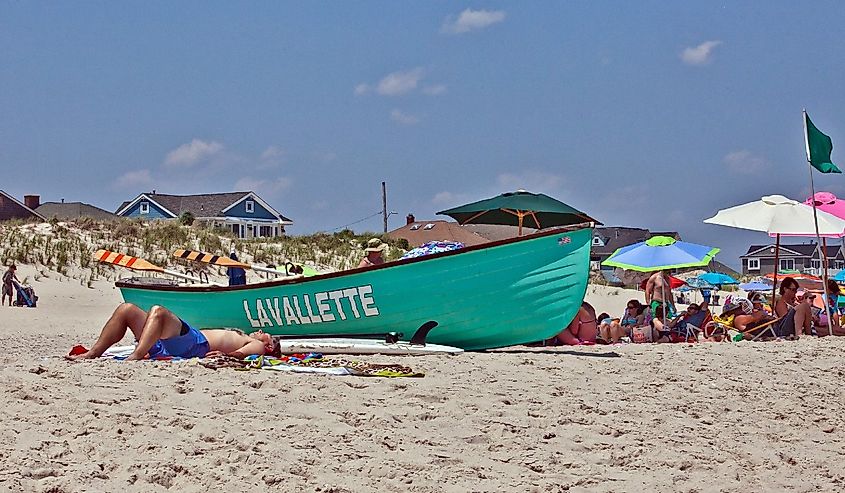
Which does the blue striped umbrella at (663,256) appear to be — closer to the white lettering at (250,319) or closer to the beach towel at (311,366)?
the white lettering at (250,319)

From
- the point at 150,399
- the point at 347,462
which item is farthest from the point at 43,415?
the point at 347,462

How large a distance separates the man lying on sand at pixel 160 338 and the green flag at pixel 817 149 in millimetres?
7213

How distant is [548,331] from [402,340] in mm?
1267

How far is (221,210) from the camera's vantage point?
52.3 m

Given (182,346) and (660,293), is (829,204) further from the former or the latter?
(182,346)

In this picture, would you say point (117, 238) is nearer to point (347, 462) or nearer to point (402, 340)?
point (402, 340)

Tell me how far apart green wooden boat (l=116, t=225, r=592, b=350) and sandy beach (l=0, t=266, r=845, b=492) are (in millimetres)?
1447

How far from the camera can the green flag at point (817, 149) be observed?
38.4 ft

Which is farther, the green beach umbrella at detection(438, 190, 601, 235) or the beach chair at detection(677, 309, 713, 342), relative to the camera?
the beach chair at detection(677, 309, 713, 342)

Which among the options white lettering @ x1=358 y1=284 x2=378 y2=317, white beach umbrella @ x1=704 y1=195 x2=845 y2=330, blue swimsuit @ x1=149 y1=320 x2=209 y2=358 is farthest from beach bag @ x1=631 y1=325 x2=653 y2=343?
blue swimsuit @ x1=149 y1=320 x2=209 y2=358

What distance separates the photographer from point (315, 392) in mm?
5688

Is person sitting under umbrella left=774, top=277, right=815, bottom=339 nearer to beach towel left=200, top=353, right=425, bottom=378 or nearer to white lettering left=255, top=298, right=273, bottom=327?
white lettering left=255, top=298, right=273, bottom=327

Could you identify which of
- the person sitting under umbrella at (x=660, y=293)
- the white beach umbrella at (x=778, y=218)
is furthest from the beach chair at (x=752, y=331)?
the white beach umbrella at (x=778, y=218)

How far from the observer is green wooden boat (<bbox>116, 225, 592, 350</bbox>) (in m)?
8.69
